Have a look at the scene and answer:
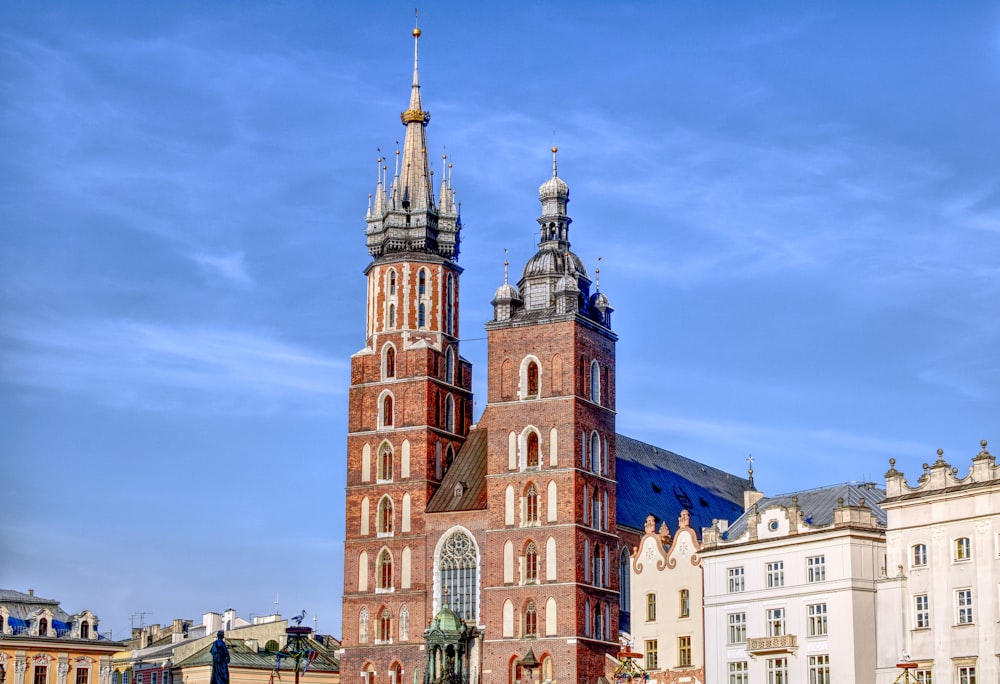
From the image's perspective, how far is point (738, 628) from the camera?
81438 mm

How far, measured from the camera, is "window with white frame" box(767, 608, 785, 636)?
79.2 meters

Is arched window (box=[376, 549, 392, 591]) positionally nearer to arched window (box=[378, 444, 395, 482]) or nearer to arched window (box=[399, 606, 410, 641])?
arched window (box=[399, 606, 410, 641])

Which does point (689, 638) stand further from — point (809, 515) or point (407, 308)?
point (407, 308)

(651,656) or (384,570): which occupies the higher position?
(384,570)

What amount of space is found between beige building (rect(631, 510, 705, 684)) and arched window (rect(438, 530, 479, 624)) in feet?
39.9

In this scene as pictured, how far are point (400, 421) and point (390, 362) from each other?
3.96 meters

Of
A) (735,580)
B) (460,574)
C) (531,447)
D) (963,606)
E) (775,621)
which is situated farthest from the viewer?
(460,574)

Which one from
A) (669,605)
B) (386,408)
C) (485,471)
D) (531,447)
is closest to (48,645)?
(386,408)

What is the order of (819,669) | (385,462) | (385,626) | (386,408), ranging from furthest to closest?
1. (386,408)
2. (385,462)
3. (385,626)
4. (819,669)

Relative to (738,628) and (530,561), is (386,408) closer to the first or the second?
(530,561)

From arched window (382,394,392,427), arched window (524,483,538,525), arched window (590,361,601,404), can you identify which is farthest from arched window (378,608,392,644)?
arched window (590,361,601,404)

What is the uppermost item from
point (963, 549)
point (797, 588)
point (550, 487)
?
point (550, 487)

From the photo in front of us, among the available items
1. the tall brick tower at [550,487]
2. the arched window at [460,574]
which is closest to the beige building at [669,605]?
the tall brick tower at [550,487]

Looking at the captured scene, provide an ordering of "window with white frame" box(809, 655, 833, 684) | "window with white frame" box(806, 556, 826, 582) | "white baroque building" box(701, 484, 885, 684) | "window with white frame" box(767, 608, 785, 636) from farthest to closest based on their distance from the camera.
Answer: "window with white frame" box(767, 608, 785, 636)
"window with white frame" box(806, 556, 826, 582)
"window with white frame" box(809, 655, 833, 684)
"white baroque building" box(701, 484, 885, 684)
